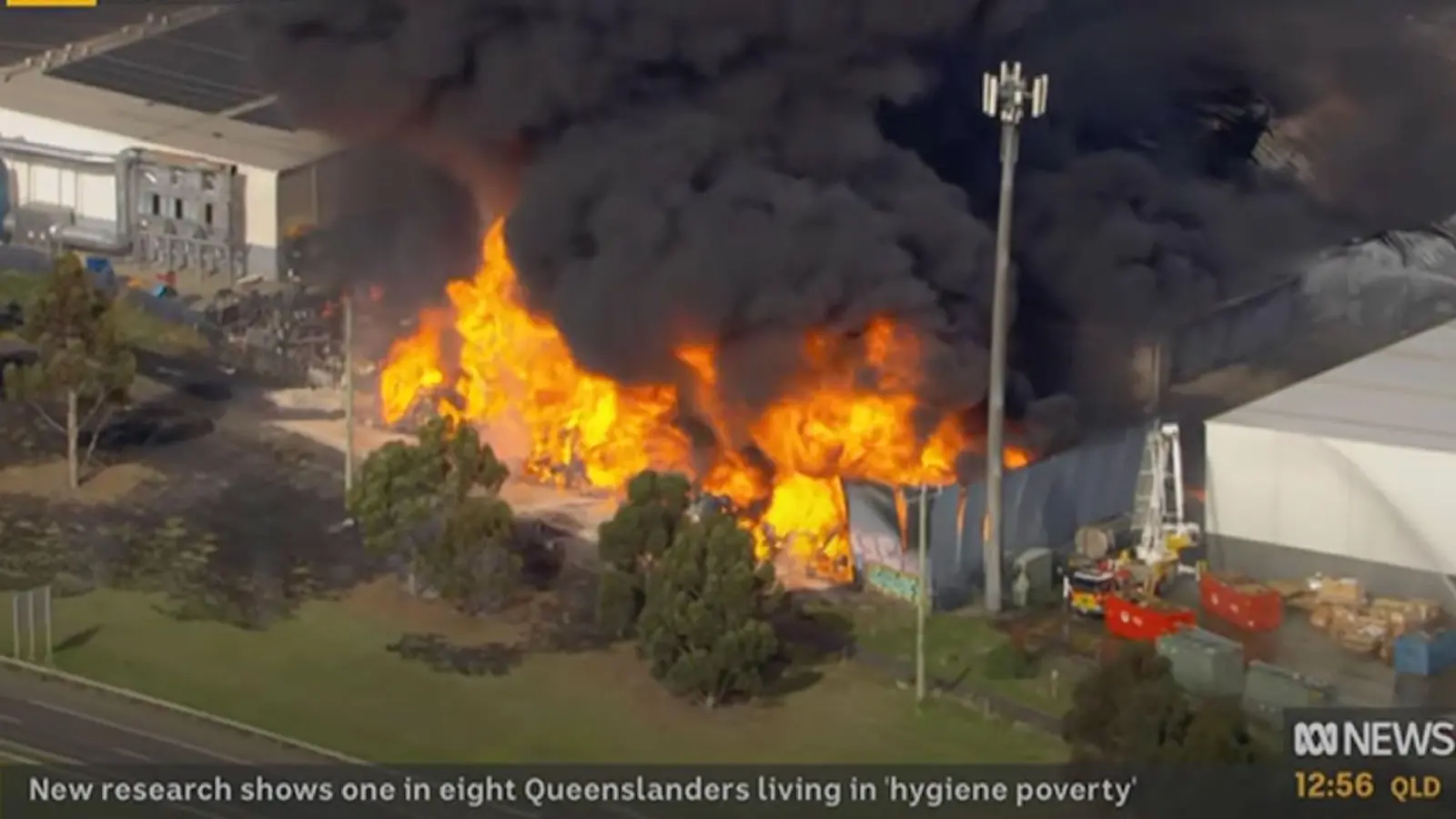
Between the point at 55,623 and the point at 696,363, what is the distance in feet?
49.0

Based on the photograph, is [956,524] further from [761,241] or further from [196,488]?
[196,488]

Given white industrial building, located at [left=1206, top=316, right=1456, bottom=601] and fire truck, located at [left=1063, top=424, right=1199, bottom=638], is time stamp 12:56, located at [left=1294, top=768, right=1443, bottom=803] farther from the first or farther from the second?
white industrial building, located at [left=1206, top=316, right=1456, bottom=601]

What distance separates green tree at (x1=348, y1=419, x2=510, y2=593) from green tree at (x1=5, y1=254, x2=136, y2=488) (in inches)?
337

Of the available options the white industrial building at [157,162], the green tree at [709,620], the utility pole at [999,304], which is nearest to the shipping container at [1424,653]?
the utility pole at [999,304]

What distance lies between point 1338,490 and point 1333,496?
0.17 m

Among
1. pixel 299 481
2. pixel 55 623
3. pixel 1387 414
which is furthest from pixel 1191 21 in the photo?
pixel 55 623

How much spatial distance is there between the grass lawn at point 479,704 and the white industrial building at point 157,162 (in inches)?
1085

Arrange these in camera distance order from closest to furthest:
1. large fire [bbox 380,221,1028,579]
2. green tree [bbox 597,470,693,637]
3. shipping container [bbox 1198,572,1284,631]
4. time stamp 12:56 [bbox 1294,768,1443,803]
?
time stamp 12:56 [bbox 1294,768,1443,803] → green tree [bbox 597,470,693,637] → shipping container [bbox 1198,572,1284,631] → large fire [bbox 380,221,1028,579]

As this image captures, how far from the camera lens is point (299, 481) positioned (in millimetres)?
55594

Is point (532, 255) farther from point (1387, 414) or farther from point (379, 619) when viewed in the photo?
point (1387, 414)

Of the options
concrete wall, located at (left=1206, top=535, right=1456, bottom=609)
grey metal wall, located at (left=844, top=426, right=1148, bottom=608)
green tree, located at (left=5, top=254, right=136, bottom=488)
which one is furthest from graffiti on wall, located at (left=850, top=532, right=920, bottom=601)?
green tree, located at (left=5, top=254, right=136, bottom=488)

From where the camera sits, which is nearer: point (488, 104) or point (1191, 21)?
point (488, 104)

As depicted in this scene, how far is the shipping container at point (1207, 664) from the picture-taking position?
43844 mm

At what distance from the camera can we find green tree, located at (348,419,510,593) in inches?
1902
